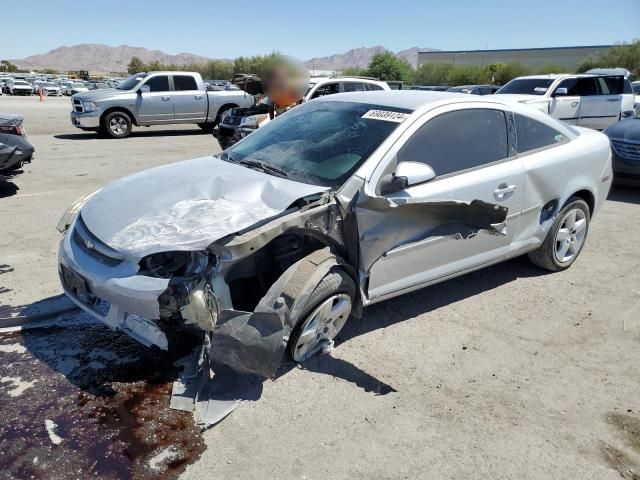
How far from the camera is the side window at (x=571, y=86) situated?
12.0 metres

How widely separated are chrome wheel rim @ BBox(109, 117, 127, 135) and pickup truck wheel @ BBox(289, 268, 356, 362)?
12.8 meters

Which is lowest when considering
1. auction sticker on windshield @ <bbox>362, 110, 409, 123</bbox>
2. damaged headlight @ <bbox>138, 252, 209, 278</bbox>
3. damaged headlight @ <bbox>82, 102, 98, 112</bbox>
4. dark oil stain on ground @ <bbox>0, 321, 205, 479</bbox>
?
dark oil stain on ground @ <bbox>0, 321, 205, 479</bbox>

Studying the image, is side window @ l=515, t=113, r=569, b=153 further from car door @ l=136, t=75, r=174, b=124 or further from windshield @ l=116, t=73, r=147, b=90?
windshield @ l=116, t=73, r=147, b=90

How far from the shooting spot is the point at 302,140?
3979mm

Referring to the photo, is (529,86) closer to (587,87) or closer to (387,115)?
(587,87)

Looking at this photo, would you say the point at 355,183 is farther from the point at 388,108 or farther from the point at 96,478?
the point at 96,478

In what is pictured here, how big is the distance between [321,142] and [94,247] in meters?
1.71

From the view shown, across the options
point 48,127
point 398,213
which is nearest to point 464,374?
point 398,213

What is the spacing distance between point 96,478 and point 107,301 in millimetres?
954

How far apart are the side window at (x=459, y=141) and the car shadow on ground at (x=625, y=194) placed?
506 cm

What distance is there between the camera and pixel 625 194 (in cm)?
856

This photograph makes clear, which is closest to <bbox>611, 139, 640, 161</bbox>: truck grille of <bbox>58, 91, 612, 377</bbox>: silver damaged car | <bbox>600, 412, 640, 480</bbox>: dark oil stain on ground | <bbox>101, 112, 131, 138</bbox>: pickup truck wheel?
<bbox>58, 91, 612, 377</bbox>: silver damaged car

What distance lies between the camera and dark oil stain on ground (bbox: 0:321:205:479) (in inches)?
99.1

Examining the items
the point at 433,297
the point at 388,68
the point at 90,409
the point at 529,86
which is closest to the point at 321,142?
the point at 433,297
